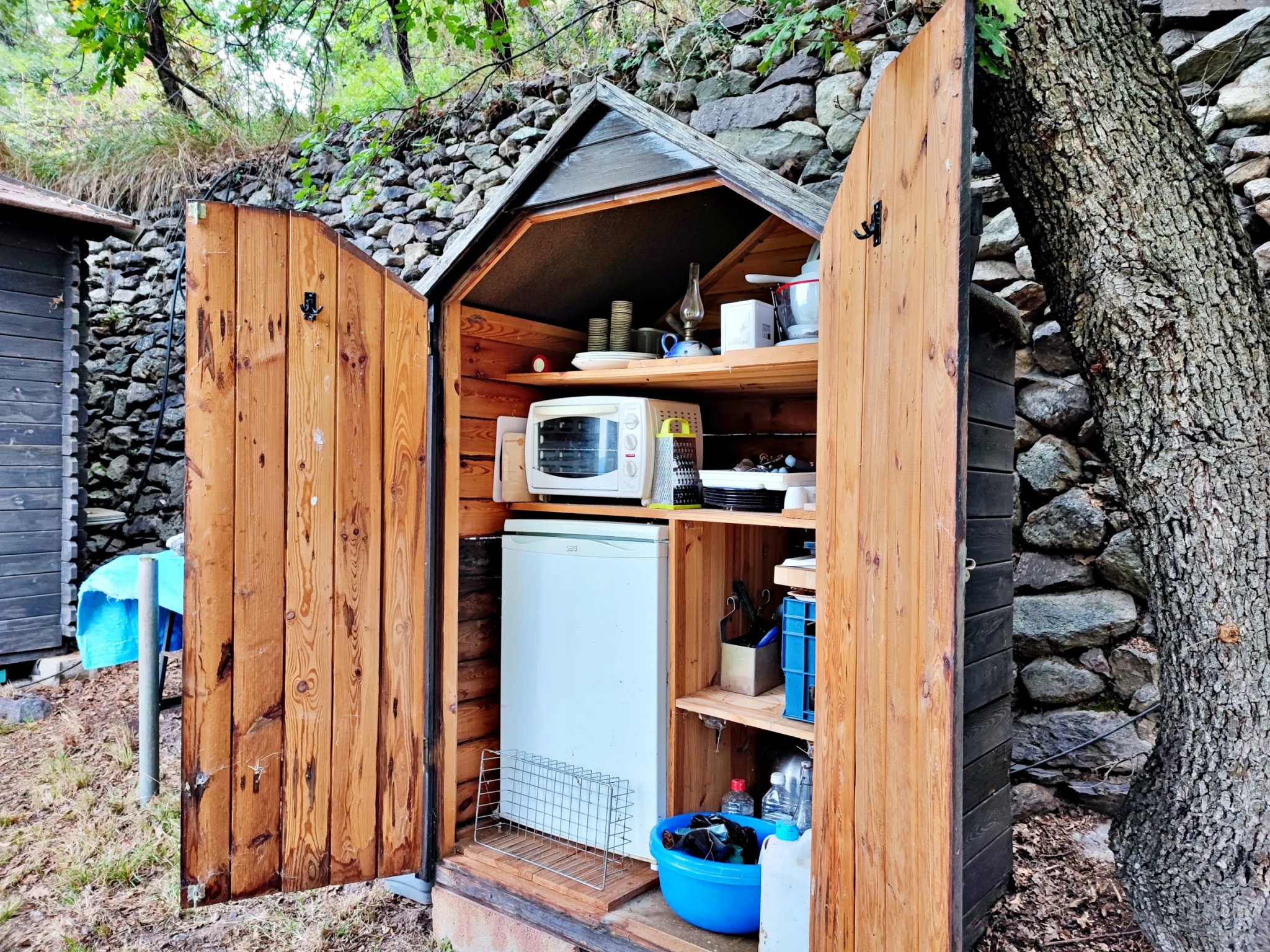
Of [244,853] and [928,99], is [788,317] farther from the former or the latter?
[244,853]

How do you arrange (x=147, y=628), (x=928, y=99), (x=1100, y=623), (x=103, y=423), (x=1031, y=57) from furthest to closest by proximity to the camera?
(x=103, y=423)
(x=147, y=628)
(x=1100, y=623)
(x=1031, y=57)
(x=928, y=99)

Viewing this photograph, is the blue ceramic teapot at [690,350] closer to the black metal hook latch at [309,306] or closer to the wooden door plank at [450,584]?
the wooden door plank at [450,584]

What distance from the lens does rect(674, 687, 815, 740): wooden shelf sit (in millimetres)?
2129

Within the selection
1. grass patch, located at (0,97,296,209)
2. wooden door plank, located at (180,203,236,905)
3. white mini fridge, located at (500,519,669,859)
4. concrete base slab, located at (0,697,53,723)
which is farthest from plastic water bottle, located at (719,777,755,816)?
grass patch, located at (0,97,296,209)

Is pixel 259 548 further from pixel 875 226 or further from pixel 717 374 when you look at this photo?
pixel 875 226

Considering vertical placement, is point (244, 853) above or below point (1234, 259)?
below

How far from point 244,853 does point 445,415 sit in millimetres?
1292

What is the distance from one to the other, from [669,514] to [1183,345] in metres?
1.30

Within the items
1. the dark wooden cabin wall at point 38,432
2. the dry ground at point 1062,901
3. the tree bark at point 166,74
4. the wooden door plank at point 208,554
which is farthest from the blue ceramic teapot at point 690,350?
the tree bark at point 166,74

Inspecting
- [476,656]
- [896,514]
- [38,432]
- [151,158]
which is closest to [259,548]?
[476,656]

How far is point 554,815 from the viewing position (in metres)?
2.59

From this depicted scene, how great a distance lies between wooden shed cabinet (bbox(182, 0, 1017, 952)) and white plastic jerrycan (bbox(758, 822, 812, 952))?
17 cm

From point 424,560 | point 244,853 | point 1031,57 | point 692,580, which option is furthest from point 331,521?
point 1031,57

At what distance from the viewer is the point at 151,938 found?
8.20 ft
